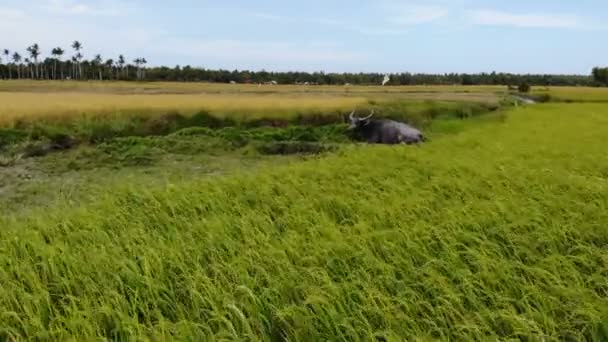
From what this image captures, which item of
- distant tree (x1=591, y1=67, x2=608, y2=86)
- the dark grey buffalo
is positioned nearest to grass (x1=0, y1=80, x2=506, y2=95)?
the dark grey buffalo

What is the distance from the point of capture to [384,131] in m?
17.6

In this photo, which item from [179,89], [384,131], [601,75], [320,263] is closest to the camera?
[320,263]

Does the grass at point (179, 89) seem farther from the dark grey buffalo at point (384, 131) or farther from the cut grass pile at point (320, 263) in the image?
the cut grass pile at point (320, 263)

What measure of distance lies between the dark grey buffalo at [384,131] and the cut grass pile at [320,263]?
8.88 m

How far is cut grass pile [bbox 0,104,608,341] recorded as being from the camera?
11.9 feet

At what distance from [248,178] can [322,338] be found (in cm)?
515

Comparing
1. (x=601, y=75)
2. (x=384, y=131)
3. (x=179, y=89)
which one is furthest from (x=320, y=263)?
(x=601, y=75)

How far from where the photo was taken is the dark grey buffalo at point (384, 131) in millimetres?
16672

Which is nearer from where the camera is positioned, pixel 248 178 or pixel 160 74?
pixel 248 178

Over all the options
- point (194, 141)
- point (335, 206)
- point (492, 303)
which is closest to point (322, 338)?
point (492, 303)

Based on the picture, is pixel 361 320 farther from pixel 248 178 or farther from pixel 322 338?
pixel 248 178

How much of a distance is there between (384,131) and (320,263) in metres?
13.4

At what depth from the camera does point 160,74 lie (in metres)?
77.2

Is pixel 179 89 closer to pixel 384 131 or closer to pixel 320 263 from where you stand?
pixel 384 131
